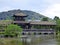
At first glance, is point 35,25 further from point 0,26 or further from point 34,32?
point 0,26

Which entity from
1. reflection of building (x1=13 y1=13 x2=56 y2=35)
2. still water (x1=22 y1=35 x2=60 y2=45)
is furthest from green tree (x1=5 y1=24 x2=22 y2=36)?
reflection of building (x1=13 y1=13 x2=56 y2=35)

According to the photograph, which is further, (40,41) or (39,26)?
(39,26)

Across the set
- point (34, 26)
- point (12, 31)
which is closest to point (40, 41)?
point (12, 31)

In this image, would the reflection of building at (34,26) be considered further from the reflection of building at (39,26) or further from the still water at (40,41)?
the still water at (40,41)

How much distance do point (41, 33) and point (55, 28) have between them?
17.4 ft

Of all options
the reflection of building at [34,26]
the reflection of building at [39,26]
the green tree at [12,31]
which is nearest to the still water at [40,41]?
the green tree at [12,31]

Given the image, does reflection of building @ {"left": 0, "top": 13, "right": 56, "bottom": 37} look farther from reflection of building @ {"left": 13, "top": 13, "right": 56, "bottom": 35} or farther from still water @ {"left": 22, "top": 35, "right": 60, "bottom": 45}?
still water @ {"left": 22, "top": 35, "right": 60, "bottom": 45}

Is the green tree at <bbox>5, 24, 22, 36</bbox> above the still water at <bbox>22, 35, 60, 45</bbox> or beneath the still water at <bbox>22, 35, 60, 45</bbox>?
above

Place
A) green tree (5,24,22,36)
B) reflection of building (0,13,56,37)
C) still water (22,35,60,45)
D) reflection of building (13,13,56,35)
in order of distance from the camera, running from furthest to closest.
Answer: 1. reflection of building (13,13,56,35)
2. reflection of building (0,13,56,37)
3. green tree (5,24,22,36)
4. still water (22,35,60,45)

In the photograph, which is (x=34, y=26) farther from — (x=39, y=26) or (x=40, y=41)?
(x=40, y=41)

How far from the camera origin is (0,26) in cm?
8412

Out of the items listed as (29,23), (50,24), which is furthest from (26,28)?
(50,24)

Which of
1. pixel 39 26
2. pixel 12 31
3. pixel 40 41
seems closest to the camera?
pixel 40 41

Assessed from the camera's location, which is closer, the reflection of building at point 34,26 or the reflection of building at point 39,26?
the reflection of building at point 34,26
